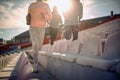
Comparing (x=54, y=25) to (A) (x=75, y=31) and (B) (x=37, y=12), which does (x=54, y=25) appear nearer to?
(A) (x=75, y=31)

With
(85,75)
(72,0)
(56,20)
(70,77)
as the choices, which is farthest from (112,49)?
(56,20)

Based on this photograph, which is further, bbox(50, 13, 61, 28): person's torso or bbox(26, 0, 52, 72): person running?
bbox(50, 13, 61, 28): person's torso

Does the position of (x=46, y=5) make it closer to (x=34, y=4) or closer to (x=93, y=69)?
(x=34, y=4)

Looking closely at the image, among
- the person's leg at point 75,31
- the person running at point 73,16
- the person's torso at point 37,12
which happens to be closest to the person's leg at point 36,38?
the person's torso at point 37,12

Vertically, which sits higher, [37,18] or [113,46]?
[37,18]

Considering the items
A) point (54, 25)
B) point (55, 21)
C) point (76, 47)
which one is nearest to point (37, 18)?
point (76, 47)

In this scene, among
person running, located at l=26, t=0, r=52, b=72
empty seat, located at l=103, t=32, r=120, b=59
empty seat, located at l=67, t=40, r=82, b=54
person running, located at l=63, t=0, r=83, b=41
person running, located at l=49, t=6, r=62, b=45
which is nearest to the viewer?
empty seat, located at l=103, t=32, r=120, b=59

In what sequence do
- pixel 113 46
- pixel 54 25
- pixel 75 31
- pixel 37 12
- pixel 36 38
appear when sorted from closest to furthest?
pixel 113 46, pixel 37 12, pixel 36 38, pixel 75 31, pixel 54 25

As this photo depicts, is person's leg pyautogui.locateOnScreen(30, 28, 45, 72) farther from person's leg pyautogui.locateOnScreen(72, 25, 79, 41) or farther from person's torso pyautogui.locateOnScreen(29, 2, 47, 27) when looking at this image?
person's leg pyautogui.locateOnScreen(72, 25, 79, 41)

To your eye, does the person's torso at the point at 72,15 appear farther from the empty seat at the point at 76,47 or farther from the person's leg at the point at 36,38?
the person's leg at the point at 36,38

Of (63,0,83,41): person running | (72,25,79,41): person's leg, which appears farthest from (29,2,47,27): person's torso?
(63,0,83,41): person running

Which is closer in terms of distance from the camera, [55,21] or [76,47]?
[76,47]

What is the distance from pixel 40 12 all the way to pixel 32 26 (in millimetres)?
365

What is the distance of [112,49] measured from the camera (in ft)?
8.74
